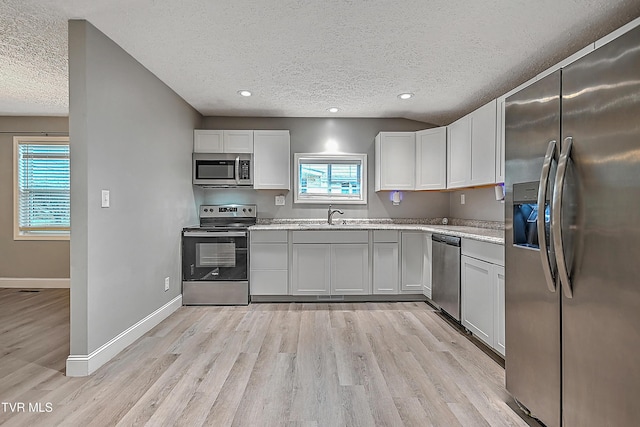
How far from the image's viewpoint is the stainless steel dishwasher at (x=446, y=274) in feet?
10.2

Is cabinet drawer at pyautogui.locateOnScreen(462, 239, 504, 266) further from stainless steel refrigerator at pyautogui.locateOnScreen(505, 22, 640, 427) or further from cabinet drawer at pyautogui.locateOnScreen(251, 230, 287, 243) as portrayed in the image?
cabinet drawer at pyautogui.locateOnScreen(251, 230, 287, 243)

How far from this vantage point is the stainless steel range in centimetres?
384

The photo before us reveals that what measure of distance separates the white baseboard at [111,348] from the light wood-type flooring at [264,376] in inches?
2.2

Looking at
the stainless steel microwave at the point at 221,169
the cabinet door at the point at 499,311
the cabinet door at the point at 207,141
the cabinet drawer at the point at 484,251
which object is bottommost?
the cabinet door at the point at 499,311

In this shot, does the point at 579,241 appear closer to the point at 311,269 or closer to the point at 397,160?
the point at 311,269

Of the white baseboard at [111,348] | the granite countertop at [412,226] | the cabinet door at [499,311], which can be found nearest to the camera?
the white baseboard at [111,348]

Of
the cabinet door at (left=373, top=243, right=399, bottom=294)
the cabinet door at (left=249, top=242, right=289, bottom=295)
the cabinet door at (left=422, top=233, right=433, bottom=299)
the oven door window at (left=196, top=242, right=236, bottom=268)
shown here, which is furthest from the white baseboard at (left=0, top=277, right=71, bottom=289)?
the cabinet door at (left=422, top=233, right=433, bottom=299)

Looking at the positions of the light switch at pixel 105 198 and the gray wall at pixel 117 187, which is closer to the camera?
the gray wall at pixel 117 187

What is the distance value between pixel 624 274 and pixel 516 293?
63 centimetres

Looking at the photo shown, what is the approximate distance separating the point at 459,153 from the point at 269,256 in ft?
7.85

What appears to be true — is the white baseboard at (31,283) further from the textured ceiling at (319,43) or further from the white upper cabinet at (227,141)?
the white upper cabinet at (227,141)

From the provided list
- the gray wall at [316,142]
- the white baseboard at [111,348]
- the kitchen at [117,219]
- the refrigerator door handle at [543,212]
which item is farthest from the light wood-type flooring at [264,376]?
the gray wall at [316,142]

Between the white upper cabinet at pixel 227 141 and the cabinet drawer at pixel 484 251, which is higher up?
the white upper cabinet at pixel 227 141

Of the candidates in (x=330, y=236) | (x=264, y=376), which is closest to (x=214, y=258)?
(x=330, y=236)
